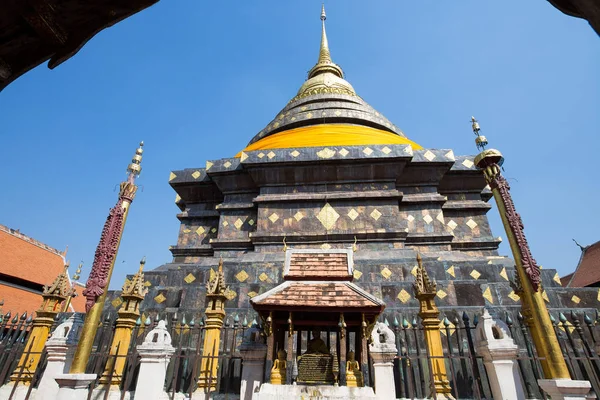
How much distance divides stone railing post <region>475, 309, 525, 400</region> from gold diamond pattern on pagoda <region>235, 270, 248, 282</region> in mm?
6446

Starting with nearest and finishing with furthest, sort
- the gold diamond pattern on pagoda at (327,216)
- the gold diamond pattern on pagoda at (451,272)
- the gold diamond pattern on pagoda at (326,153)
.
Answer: the gold diamond pattern on pagoda at (451,272), the gold diamond pattern on pagoda at (327,216), the gold diamond pattern on pagoda at (326,153)

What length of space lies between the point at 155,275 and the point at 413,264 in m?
8.44

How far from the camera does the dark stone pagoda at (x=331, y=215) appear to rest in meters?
9.31

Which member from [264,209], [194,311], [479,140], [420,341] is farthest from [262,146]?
[420,341]

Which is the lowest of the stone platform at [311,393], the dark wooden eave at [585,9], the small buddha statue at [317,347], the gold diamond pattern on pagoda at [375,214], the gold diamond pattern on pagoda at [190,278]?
the stone platform at [311,393]

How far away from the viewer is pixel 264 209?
12586 millimetres

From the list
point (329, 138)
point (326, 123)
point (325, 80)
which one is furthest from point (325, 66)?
point (329, 138)

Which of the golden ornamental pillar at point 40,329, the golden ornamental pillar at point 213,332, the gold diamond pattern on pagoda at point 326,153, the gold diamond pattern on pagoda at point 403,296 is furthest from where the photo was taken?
the gold diamond pattern on pagoda at point 326,153

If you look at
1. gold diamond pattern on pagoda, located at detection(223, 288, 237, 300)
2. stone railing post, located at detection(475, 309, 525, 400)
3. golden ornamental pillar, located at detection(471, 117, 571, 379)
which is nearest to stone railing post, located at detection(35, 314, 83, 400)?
gold diamond pattern on pagoda, located at detection(223, 288, 237, 300)

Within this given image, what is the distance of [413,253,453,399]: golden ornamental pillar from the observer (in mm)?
5656

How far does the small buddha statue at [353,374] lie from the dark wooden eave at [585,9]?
5.44 meters

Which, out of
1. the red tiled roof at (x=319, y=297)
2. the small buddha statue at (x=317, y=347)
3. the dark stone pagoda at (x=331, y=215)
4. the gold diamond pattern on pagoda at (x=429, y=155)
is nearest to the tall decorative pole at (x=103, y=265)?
the dark stone pagoda at (x=331, y=215)

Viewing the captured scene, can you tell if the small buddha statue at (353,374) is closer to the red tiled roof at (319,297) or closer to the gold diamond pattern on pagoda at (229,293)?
the red tiled roof at (319,297)

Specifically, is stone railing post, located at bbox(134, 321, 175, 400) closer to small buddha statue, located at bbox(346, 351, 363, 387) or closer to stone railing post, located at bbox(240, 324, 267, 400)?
stone railing post, located at bbox(240, 324, 267, 400)
